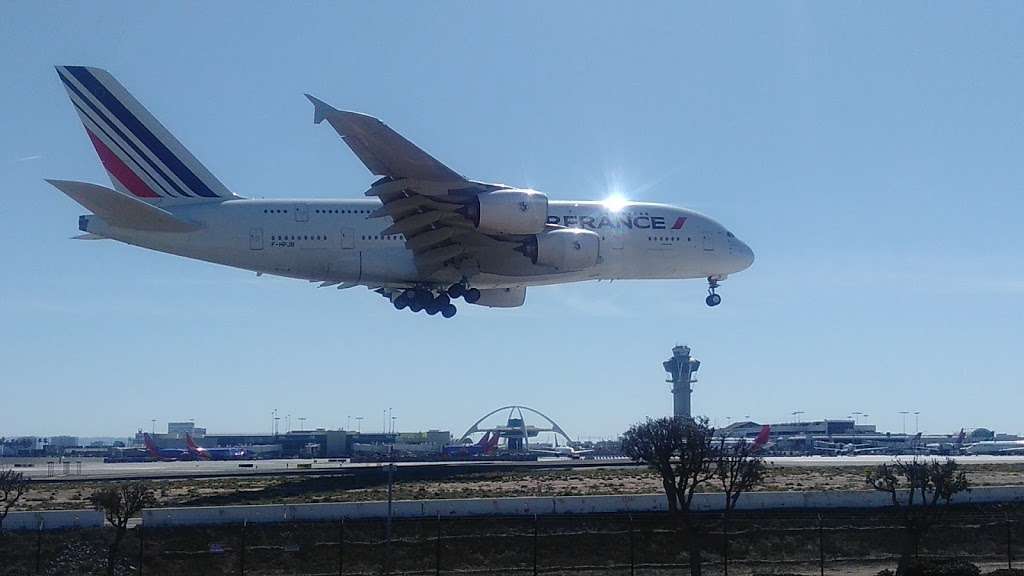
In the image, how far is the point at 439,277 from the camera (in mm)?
44344

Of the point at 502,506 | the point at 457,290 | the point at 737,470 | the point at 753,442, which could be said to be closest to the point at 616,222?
the point at 457,290

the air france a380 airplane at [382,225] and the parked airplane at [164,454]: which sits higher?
the air france a380 airplane at [382,225]

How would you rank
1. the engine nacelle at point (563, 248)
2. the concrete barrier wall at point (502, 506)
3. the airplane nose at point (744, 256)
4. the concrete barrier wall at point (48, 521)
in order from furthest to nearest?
the airplane nose at point (744, 256), the engine nacelle at point (563, 248), the concrete barrier wall at point (502, 506), the concrete barrier wall at point (48, 521)

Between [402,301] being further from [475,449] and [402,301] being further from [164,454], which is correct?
[164,454]

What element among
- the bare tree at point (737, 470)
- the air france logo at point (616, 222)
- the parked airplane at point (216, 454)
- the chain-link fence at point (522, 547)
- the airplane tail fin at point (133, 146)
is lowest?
the chain-link fence at point (522, 547)

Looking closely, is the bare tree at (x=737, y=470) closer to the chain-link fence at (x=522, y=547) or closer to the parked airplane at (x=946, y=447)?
the chain-link fence at (x=522, y=547)

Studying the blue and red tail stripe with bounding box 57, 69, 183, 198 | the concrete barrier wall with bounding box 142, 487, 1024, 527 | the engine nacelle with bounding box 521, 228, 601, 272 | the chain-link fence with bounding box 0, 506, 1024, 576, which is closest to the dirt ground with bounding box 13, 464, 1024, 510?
the concrete barrier wall with bounding box 142, 487, 1024, 527

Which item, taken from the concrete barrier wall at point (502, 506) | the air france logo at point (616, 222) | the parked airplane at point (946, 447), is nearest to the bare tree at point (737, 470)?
the concrete barrier wall at point (502, 506)

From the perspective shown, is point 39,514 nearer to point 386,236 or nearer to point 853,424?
point 386,236

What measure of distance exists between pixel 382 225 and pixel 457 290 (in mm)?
4079

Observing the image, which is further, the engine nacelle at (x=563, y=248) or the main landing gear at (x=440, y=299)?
the main landing gear at (x=440, y=299)

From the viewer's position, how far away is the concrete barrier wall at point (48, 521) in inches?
1176

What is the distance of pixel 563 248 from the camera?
4066cm

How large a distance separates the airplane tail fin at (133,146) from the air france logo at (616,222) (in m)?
14.0
